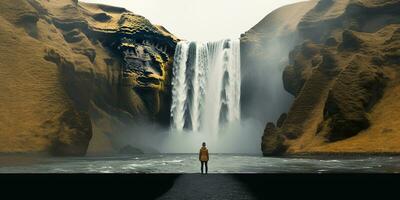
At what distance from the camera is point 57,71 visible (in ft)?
276

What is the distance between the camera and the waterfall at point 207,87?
102625mm

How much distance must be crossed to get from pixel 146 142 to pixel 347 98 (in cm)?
6431

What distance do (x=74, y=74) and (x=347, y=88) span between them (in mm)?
55080

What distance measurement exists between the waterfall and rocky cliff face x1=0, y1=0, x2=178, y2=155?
9.35 m

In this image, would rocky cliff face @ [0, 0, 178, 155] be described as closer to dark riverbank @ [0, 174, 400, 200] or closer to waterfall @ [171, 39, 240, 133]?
waterfall @ [171, 39, 240, 133]

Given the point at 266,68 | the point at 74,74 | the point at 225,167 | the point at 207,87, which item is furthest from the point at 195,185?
the point at 207,87

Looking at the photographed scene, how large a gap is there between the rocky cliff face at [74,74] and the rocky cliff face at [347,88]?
3259cm

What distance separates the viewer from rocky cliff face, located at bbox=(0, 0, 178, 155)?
226ft

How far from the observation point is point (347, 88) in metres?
63.2

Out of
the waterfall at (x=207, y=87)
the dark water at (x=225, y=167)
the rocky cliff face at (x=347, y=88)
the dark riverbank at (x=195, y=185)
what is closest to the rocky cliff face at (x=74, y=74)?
the waterfall at (x=207, y=87)

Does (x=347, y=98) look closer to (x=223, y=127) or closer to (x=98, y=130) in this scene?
(x=223, y=127)

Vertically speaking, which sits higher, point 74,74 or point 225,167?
point 74,74

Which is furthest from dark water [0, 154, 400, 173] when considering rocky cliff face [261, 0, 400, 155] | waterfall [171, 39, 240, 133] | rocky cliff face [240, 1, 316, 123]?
waterfall [171, 39, 240, 133]

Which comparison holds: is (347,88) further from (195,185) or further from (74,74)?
(74,74)
